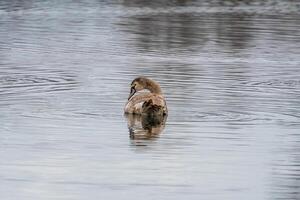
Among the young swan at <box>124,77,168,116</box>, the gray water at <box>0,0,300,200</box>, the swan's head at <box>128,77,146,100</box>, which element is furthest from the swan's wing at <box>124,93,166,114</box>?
the swan's head at <box>128,77,146,100</box>

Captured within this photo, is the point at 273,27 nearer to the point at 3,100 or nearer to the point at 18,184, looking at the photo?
the point at 3,100

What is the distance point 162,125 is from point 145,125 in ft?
0.92

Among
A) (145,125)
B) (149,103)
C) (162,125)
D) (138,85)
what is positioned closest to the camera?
(162,125)

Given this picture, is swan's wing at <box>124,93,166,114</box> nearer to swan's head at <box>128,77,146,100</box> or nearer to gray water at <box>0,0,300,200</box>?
gray water at <box>0,0,300,200</box>

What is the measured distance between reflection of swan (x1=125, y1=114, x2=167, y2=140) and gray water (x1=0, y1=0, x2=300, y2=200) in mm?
108

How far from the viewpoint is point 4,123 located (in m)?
19.7

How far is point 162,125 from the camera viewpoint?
19984mm

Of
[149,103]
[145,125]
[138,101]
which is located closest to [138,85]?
[138,101]

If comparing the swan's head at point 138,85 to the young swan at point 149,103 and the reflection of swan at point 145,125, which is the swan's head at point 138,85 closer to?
the young swan at point 149,103

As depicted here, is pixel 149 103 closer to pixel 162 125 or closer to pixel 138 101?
pixel 138 101

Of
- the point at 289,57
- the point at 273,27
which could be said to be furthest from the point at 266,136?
the point at 273,27

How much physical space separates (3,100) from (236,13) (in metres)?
27.0

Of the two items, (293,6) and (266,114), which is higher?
(266,114)

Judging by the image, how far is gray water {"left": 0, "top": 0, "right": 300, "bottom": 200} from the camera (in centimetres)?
1518
